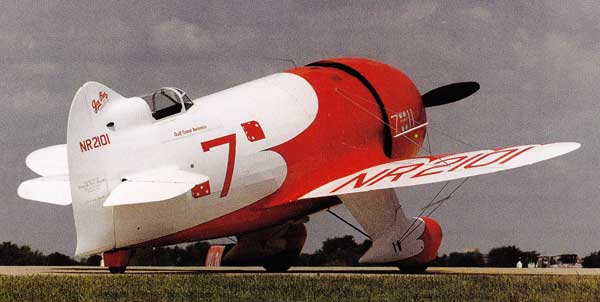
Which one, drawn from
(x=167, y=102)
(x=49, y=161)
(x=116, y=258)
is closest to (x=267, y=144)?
(x=167, y=102)

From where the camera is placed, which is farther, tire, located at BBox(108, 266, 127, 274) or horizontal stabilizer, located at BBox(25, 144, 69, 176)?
horizontal stabilizer, located at BBox(25, 144, 69, 176)

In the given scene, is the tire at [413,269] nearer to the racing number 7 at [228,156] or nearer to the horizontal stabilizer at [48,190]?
the racing number 7 at [228,156]

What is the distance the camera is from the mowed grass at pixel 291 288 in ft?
37.6

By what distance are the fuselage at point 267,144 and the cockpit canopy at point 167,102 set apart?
14 centimetres

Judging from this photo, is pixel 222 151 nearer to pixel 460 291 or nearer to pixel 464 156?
pixel 464 156

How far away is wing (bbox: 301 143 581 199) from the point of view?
15.6 m

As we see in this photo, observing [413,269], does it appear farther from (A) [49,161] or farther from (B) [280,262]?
(A) [49,161]

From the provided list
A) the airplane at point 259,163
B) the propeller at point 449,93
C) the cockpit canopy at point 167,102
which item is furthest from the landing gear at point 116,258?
the propeller at point 449,93

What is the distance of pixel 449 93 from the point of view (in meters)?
22.0

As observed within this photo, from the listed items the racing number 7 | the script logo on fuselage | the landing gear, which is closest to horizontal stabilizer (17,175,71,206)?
the landing gear

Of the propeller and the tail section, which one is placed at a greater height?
the propeller

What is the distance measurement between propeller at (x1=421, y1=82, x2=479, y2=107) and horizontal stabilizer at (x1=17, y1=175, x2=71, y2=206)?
8.45 metres

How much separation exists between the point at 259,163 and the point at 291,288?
16.1 ft

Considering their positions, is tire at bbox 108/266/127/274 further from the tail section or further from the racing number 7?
the racing number 7
